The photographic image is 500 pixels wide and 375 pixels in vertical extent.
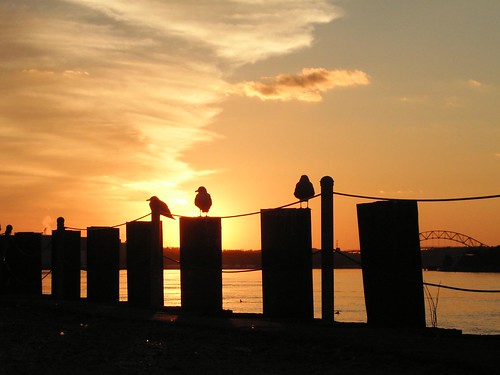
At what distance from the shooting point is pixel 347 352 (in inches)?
417

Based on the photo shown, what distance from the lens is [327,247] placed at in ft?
45.6

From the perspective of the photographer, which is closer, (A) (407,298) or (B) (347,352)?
(B) (347,352)

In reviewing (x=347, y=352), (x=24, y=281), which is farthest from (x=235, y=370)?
(x=24, y=281)

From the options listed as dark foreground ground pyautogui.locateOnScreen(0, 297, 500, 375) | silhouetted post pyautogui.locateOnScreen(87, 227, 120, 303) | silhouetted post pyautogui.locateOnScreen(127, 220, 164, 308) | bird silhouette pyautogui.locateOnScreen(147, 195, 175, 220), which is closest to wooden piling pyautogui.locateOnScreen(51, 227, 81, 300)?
silhouetted post pyautogui.locateOnScreen(87, 227, 120, 303)

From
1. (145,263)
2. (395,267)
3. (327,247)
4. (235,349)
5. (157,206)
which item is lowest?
(235,349)

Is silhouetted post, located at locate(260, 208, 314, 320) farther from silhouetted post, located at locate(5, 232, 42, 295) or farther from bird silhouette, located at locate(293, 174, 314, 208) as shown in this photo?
silhouetted post, located at locate(5, 232, 42, 295)

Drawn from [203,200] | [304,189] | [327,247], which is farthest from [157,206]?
[327,247]

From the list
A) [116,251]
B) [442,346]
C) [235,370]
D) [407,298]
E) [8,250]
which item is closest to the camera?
[235,370]

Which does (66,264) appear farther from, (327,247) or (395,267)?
(395,267)

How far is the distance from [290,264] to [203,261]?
2540 millimetres

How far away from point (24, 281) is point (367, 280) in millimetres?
14828

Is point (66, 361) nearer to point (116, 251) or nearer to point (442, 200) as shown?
point (442, 200)

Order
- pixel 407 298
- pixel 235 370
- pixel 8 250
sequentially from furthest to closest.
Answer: pixel 8 250 < pixel 407 298 < pixel 235 370

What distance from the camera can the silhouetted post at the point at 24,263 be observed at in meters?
24.8
